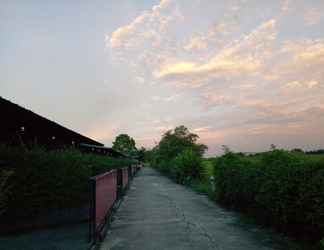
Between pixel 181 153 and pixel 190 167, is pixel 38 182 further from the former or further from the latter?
pixel 181 153

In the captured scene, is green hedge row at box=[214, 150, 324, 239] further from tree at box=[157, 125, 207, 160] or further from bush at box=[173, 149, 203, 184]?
tree at box=[157, 125, 207, 160]

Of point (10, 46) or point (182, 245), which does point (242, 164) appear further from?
point (10, 46)

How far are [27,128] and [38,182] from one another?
4.94 meters

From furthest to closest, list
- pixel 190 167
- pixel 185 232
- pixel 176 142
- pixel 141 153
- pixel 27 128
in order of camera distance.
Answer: pixel 141 153
pixel 176 142
pixel 190 167
pixel 27 128
pixel 185 232

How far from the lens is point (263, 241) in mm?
6527

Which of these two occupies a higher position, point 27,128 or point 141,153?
point 141,153

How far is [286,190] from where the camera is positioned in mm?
6555

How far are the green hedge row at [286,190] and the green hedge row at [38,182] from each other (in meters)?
5.46

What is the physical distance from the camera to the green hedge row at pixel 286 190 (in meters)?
5.71

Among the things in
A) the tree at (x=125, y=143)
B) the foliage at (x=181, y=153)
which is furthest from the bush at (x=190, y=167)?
the tree at (x=125, y=143)

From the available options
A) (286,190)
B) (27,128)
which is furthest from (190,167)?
(286,190)

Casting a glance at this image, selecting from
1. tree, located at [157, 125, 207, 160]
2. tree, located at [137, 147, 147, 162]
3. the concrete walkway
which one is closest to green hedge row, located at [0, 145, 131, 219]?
the concrete walkway

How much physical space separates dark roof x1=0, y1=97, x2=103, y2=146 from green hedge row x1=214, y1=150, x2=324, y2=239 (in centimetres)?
742

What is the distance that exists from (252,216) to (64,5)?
39.0ft
